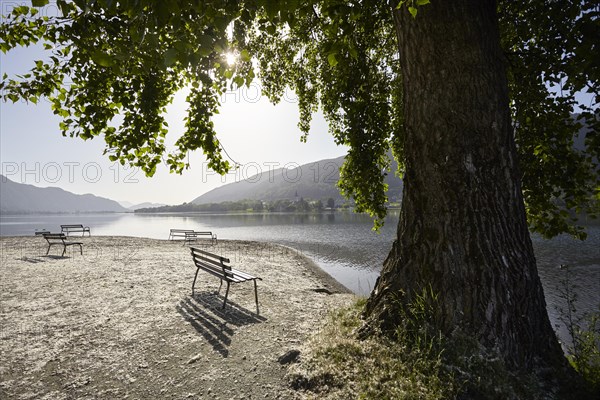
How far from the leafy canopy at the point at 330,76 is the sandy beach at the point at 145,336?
345 cm

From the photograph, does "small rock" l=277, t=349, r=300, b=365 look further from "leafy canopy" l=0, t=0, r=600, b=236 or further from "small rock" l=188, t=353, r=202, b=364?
"leafy canopy" l=0, t=0, r=600, b=236

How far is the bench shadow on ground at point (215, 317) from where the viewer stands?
19.4 ft

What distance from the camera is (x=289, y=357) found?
4777mm

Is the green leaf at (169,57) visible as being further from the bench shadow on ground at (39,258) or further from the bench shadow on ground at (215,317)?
the bench shadow on ground at (39,258)

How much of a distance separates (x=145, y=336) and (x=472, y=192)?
6.17 metres

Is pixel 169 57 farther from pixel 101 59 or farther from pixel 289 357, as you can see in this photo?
pixel 289 357

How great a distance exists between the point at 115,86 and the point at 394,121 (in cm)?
632

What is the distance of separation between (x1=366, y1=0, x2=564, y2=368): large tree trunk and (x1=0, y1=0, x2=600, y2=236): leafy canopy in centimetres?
69

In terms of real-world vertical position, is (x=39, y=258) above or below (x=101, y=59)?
below

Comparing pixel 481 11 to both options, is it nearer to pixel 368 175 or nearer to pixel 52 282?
pixel 368 175

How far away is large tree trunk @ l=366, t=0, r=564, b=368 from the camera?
3809 mm

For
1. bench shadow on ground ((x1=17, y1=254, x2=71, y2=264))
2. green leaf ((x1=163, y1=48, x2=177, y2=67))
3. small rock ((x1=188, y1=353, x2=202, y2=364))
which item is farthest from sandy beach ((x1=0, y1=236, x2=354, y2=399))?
green leaf ((x1=163, y1=48, x2=177, y2=67))

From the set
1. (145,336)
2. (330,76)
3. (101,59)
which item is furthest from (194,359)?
(330,76)

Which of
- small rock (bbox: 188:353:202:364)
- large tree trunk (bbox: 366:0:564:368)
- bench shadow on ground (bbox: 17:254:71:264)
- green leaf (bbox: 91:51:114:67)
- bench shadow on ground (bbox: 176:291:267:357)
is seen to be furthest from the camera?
bench shadow on ground (bbox: 17:254:71:264)
